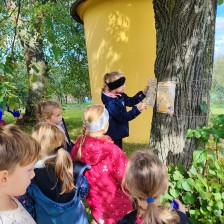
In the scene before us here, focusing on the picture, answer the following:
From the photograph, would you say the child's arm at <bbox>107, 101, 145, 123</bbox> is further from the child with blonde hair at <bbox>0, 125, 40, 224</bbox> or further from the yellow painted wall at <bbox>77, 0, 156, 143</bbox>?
the yellow painted wall at <bbox>77, 0, 156, 143</bbox>

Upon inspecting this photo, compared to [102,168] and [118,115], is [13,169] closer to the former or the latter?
[102,168]

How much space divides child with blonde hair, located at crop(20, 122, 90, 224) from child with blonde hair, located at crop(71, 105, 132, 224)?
0.45 ft

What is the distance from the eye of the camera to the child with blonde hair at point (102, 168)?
2342mm

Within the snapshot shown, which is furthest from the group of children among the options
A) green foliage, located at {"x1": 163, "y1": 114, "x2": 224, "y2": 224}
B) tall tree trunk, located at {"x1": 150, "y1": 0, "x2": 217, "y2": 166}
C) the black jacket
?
the black jacket

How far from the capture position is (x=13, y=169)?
58.4 inches

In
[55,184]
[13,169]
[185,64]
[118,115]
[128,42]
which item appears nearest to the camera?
[13,169]

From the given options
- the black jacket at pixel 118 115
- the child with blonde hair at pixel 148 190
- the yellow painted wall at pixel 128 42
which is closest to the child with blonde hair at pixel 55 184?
the child with blonde hair at pixel 148 190

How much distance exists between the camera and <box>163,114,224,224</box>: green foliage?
2.15 metres

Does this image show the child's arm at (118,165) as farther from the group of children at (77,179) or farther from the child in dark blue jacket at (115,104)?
the child in dark blue jacket at (115,104)

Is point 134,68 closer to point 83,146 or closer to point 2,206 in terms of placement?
point 83,146

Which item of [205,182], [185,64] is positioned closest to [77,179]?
[205,182]

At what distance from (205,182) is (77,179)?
0.99 metres

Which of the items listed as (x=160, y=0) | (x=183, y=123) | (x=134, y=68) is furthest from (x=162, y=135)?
(x=134, y=68)

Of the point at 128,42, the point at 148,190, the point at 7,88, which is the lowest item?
the point at 148,190
